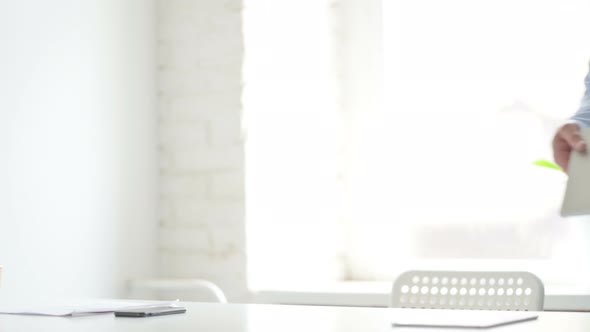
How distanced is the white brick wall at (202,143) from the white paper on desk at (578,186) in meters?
1.21

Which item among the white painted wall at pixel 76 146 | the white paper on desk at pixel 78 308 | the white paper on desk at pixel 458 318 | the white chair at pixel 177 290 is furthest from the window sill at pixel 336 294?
the white paper on desk at pixel 458 318

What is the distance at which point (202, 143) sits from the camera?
8.00 ft

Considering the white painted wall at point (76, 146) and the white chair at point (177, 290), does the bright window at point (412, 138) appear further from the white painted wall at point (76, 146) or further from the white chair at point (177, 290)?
the white painted wall at point (76, 146)

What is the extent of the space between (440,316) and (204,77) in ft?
4.38

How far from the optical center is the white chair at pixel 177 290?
227 centimetres

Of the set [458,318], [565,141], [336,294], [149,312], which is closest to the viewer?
[458,318]

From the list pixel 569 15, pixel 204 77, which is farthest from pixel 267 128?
pixel 569 15

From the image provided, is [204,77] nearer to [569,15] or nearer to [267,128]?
[267,128]

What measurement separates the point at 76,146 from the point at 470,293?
3.30ft

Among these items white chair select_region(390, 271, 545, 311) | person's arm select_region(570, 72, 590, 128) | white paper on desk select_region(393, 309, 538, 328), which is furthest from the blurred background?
white paper on desk select_region(393, 309, 538, 328)

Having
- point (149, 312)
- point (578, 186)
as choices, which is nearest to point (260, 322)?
point (149, 312)

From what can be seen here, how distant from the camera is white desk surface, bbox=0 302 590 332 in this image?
116 cm

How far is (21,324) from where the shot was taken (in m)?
1.29

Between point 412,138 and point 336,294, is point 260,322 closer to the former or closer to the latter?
point 336,294
